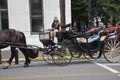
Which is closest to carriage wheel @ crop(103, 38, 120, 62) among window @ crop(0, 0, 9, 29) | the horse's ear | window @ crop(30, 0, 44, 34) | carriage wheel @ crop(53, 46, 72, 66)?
carriage wheel @ crop(53, 46, 72, 66)

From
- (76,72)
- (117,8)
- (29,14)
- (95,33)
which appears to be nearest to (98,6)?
(117,8)

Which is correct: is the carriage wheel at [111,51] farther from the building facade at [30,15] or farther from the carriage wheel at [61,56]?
the building facade at [30,15]

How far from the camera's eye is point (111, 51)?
647 inches

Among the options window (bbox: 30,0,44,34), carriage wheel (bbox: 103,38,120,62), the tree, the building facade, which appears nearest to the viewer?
carriage wheel (bbox: 103,38,120,62)

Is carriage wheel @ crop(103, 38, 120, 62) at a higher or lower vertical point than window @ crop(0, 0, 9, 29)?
lower

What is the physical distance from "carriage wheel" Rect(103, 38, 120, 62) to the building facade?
969 cm

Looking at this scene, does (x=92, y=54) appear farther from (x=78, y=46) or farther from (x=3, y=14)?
(x=3, y=14)

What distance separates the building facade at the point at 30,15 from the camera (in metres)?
25.9

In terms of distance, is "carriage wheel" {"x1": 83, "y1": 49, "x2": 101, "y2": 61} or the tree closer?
"carriage wheel" {"x1": 83, "y1": 49, "x2": 101, "y2": 61}

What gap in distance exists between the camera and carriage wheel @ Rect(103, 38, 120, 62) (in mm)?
16406

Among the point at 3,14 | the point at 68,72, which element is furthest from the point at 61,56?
the point at 3,14

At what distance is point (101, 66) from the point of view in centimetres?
1537

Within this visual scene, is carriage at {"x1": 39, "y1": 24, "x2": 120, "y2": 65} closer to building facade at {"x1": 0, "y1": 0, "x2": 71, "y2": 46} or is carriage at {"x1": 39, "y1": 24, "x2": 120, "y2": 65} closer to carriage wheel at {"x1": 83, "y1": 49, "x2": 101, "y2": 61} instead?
carriage wheel at {"x1": 83, "y1": 49, "x2": 101, "y2": 61}

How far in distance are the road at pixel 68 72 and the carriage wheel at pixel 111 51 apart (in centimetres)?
29
